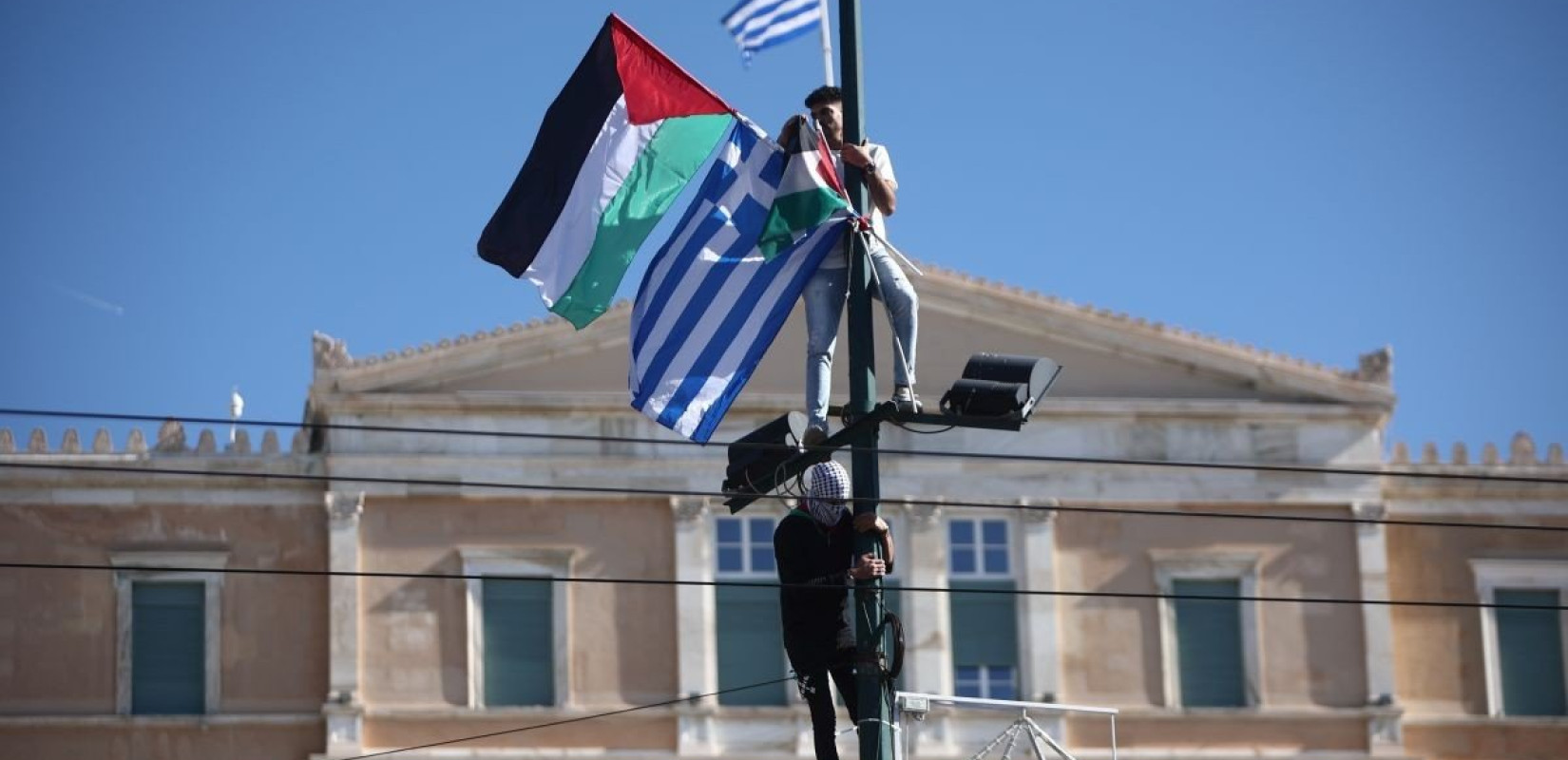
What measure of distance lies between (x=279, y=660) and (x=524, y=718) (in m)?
3.18

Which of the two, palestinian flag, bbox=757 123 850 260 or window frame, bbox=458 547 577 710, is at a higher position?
palestinian flag, bbox=757 123 850 260

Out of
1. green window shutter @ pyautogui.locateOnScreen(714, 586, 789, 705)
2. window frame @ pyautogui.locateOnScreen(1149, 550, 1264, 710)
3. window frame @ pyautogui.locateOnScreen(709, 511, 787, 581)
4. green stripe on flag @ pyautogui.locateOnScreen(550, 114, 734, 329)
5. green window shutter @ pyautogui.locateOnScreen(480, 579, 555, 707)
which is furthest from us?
window frame @ pyautogui.locateOnScreen(1149, 550, 1264, 710)

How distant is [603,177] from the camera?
25.3m

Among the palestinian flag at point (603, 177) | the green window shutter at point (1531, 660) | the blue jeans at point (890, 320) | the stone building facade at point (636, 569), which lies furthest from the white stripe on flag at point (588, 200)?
the green window shutter at point (1531, 660)

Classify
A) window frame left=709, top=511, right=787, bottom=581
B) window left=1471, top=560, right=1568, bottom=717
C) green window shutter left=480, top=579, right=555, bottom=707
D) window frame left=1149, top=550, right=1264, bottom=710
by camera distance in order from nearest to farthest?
window frame left=709, top=511, right=787, bottom=581, green window shutter left=480, top=579, right=555, bottom=707, window frame left=1149, top=550, right=1264, bottom=710, window left=1471, top=560, right=1568, bottom=717

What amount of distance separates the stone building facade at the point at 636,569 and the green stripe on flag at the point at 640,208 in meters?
22.2

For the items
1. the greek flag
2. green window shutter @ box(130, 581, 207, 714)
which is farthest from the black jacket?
green window shutter @ box(130, 581, 207, 714)

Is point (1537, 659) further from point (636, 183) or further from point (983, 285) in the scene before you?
point (636, 183)

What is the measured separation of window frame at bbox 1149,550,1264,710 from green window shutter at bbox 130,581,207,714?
12.0m

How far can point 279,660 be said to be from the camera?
1913 inches

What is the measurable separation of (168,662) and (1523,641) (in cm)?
1715

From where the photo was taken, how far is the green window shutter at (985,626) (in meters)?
48.9

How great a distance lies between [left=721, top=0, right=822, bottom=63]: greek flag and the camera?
35.1m

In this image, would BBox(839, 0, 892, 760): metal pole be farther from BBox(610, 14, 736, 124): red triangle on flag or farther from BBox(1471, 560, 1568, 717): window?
BBox(1471, 560, 1568, 717): window
